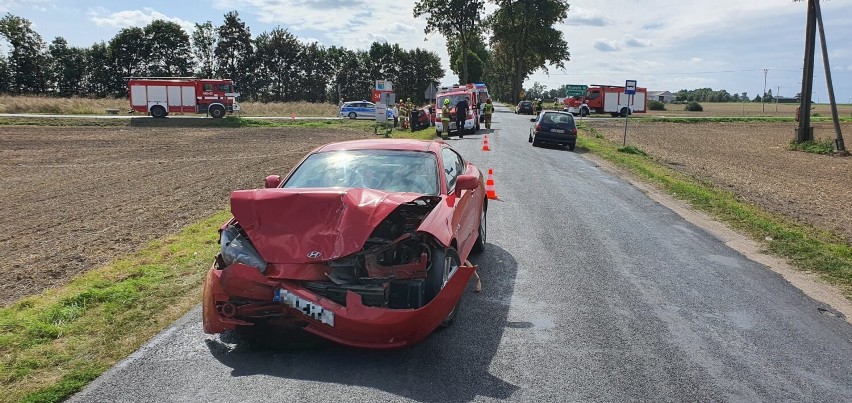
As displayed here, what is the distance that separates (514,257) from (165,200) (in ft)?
27.4

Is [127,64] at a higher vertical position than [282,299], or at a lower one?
higher

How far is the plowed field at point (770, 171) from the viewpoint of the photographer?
1360cm

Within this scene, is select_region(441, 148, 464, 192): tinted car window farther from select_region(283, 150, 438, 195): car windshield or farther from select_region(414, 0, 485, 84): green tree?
select_region(414, 0, 485, 84): green tree

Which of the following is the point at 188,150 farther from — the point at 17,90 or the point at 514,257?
the point at 17,90

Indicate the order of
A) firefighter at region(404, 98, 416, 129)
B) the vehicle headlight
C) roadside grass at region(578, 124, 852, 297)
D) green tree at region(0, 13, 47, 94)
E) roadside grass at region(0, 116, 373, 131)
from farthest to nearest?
green tree at region(0, 13, 47, 94)
roadside grass at region(0, 116, 373, 131)
firefighter at region(404, 98, 416, 129)
roadside grass at region(578, 124, 852, 297)
the vehicle headlight

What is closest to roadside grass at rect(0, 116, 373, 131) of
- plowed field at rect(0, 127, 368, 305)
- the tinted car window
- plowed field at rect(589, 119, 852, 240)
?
plowed field at rect(0, 127, 368, 305)

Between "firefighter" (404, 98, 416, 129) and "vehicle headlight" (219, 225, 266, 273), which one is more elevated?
"firefighter" (404, 98, 416, 129)

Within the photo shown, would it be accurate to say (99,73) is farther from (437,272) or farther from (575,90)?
(437,272)

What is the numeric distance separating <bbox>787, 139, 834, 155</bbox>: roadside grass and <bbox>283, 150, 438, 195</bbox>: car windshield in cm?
3005

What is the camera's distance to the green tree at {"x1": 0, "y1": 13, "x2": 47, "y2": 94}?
71500mm

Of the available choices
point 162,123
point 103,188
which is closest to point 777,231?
point 103,188

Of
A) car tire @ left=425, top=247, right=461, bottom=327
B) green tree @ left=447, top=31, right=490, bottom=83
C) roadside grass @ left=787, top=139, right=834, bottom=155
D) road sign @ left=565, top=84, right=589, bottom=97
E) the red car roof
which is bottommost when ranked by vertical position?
roadside grass @ left=787, top=139, right=834, bottom=155

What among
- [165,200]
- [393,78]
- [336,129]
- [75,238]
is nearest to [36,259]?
[75,238]

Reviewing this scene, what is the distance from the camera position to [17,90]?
7169cm
